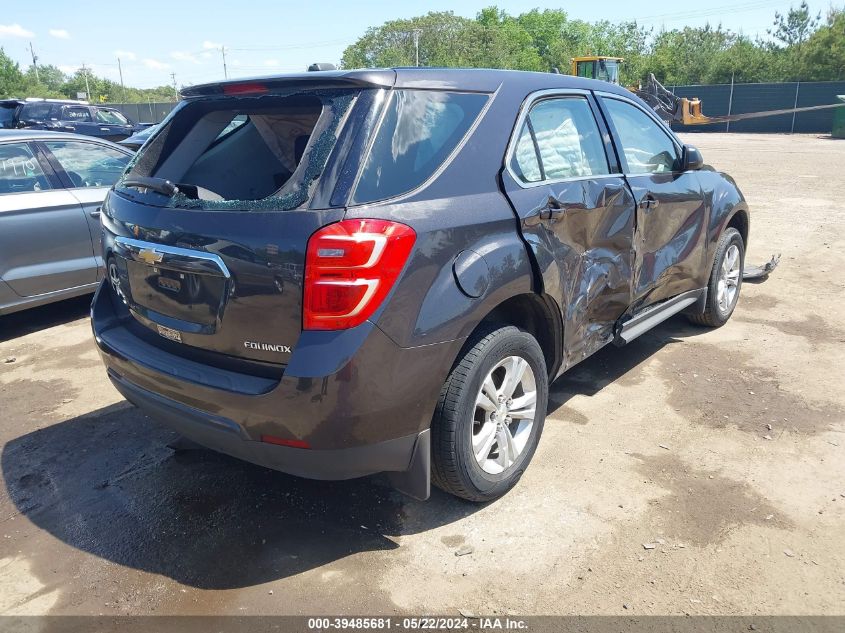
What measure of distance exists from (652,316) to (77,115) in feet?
A: 54.1

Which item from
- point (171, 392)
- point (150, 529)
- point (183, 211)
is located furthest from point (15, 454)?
point (183, 211)

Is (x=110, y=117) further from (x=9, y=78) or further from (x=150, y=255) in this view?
(x=9, y=78)

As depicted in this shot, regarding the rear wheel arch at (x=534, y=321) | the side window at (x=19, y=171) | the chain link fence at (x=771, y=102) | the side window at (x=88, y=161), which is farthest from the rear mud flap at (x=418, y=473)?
the chain link fence at (x=771, y=102)

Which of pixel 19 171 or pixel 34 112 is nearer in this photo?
pixel 19 171

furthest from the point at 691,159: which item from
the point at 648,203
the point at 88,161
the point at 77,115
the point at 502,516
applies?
the point at 77,115

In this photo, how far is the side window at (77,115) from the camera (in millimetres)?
16078

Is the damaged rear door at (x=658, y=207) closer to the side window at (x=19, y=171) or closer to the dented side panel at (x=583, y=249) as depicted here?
the dented side panel at (x=583, y=249)

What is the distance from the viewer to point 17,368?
16.2 ft

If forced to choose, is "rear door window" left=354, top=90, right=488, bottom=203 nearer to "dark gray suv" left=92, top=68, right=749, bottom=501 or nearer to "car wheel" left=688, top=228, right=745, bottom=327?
"dark gray suv" left=92, top=68, right=749, bottom=501

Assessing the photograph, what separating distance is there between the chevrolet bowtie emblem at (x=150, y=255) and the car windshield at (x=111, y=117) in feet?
53.7

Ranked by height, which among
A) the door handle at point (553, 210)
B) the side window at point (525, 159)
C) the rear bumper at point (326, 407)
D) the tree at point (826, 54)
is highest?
the tree at point (826, 54)

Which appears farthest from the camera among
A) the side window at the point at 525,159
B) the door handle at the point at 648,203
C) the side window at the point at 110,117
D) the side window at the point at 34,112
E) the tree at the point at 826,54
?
the tree at the point at 826,54

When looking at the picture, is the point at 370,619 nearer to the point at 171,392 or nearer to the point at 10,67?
the point at 171,392

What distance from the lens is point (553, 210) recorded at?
10.1 feet
